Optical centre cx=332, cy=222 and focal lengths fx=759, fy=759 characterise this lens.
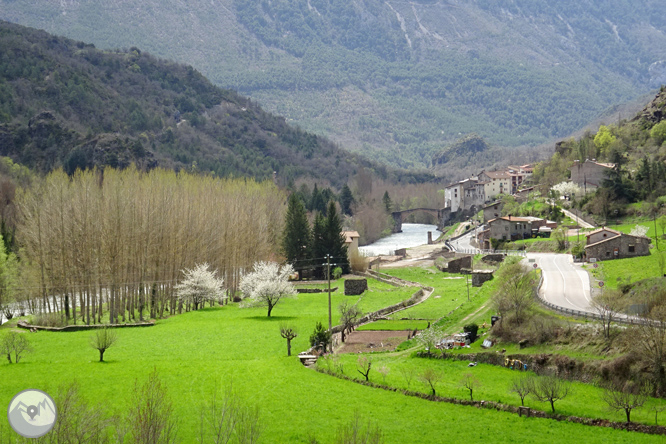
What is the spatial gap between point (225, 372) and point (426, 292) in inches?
1568

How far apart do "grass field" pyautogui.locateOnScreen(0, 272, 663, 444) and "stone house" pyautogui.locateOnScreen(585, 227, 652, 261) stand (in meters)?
17.6

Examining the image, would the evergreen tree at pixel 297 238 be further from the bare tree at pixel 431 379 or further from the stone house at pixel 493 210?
the bare tree at pixel 431 379

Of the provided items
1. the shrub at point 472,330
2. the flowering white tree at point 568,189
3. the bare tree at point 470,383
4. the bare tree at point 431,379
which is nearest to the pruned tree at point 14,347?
the bare tree at point 431,379

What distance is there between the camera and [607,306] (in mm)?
45625

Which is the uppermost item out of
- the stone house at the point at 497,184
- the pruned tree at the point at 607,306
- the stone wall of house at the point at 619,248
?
the stone house at the point at 497,184

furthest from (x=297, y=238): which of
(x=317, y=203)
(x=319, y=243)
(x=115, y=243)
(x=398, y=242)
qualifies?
(x=398, y=242)

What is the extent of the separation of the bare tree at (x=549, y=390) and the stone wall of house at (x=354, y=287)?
1798 inches

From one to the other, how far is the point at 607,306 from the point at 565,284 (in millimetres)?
15917

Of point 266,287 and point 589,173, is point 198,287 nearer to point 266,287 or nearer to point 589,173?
point 266,287

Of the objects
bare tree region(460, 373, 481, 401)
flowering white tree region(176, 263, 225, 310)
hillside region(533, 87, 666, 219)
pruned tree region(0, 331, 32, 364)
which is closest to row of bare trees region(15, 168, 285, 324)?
flowering white tree region(176, 263, 225, 310)

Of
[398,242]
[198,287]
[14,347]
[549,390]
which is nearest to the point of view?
[549,390]

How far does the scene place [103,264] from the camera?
72688mm

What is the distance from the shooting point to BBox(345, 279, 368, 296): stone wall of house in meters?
83.9

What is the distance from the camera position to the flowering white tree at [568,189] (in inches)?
4855
